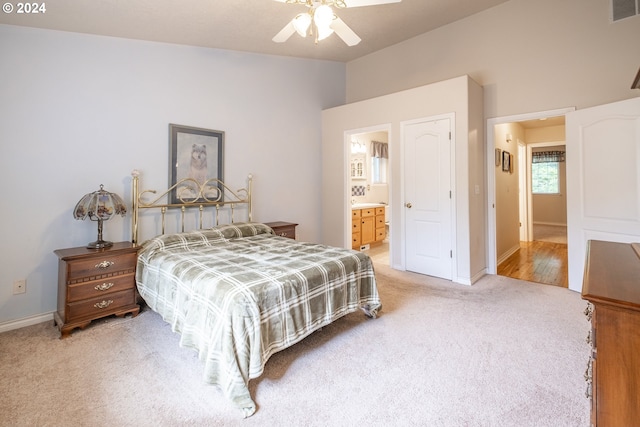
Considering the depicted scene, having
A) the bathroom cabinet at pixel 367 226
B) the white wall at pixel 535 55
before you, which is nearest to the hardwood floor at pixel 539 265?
the white wall at pixel 535 55

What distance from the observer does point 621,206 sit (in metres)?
2.96

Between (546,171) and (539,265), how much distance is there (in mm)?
5827

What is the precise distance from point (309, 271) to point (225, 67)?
118 inches

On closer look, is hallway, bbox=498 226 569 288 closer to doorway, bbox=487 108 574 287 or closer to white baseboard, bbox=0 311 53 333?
doorway, bbox=487 108 574 287

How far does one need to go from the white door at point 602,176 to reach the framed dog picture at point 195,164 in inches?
159

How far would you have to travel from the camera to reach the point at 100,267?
8.43 feet

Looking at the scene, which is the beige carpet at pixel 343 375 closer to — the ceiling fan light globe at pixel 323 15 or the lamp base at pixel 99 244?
the lamp base at pixel 99 244

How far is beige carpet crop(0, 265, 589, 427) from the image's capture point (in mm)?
1579

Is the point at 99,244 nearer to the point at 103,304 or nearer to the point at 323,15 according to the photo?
the point at 103,304

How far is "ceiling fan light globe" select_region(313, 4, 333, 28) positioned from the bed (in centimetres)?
175

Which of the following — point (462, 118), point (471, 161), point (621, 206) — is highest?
point (462, 118)

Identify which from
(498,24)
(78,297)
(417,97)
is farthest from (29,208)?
(498,24)

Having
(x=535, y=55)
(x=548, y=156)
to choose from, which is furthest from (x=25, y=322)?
(x=548, y=156)

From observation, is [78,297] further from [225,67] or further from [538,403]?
[538,403]
